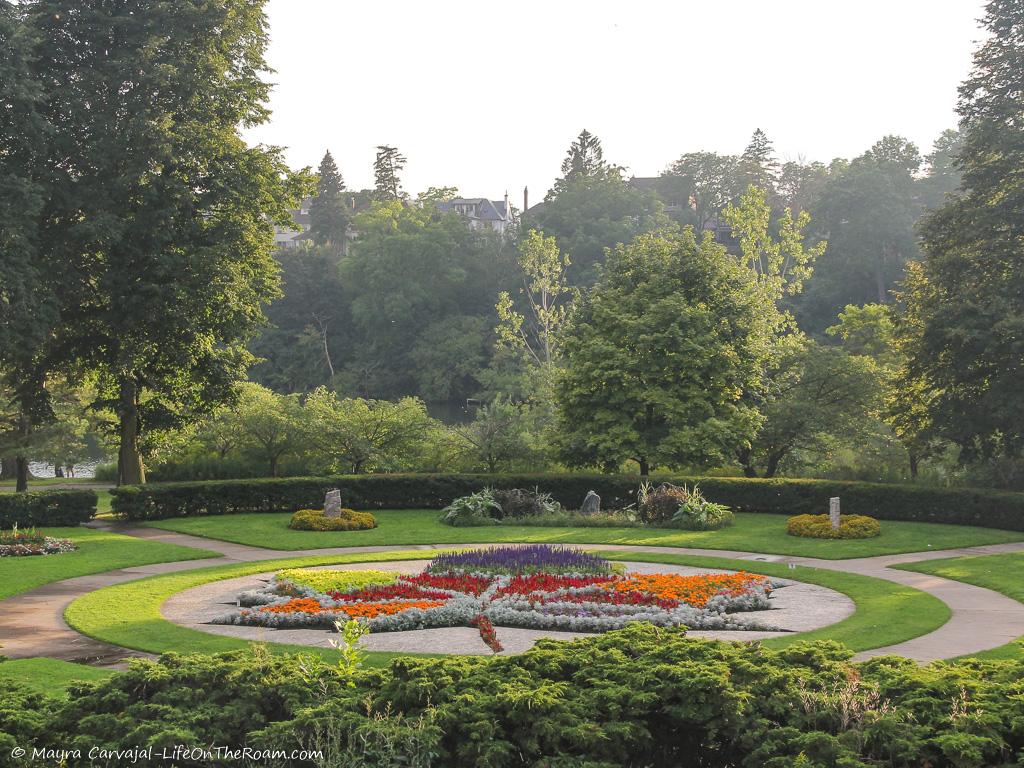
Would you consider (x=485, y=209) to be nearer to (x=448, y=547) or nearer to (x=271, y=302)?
(x=271, y=302)

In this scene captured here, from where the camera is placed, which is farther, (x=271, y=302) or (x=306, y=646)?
(x=271, y=302)

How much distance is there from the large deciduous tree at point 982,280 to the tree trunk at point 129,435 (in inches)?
979

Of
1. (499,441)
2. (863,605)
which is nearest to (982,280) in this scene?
(499,441)

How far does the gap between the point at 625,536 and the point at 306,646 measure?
1300cm

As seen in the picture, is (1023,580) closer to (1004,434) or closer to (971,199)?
(1004,434)

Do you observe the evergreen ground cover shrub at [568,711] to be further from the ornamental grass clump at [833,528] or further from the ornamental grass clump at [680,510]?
the ornamental grass clump at [680,510]

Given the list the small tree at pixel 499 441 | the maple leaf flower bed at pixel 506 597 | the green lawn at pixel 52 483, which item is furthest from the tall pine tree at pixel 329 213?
the maple leaf flower bed at pixel 506 597

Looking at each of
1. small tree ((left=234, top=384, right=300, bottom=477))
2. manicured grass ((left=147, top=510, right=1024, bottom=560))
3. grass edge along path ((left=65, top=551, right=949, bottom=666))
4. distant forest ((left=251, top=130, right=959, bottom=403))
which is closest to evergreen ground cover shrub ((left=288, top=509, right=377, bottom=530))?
manicured grass ((left=147, top=510, right=1024, bottom=560))

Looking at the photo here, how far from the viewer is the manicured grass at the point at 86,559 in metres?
19.2

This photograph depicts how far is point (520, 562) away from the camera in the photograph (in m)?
19.2

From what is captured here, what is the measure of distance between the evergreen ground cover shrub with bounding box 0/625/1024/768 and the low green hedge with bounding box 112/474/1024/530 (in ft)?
63.3

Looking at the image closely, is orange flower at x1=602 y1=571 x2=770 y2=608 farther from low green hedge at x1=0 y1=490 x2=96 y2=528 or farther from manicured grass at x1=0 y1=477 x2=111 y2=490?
manicured grass at x1=0 y1=477 x2=111 y2=490

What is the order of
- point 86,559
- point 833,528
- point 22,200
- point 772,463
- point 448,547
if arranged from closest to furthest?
point 86,559 → point 448,547 → point 833,528 → point 22,200 → point 772,463

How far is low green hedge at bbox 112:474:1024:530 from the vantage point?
27016 mm
